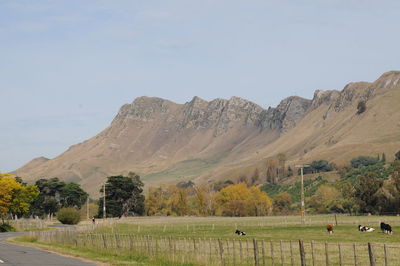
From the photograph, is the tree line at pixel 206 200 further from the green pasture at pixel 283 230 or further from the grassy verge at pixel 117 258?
the grassy verge at pixel 117 258

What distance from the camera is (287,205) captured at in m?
187

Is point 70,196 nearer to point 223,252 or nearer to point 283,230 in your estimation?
point 283,230

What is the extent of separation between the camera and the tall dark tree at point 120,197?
160750mm

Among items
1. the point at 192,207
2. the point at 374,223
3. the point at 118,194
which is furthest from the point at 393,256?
the point at 192,207

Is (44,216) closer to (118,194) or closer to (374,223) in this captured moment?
(118,194)

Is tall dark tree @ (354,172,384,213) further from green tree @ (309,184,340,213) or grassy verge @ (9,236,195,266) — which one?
grassy verge @ (9,236,195,266)

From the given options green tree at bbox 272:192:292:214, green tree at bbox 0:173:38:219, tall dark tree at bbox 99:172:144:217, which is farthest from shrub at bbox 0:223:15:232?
green tree at bbox 272:192:292:214

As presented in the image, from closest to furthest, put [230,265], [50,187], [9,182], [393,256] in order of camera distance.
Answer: [230,265] → [393,256] → [9,182] → [50,187]

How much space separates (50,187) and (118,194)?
17716mm

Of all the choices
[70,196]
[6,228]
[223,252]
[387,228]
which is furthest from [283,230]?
[70,196]

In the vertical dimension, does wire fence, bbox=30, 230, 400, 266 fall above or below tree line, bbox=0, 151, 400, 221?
below

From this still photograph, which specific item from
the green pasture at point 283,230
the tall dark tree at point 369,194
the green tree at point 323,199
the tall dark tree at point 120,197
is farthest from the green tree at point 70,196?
the tall dark tree at point 369,194

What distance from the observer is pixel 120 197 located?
535 feet

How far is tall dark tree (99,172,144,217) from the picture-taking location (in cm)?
16075
